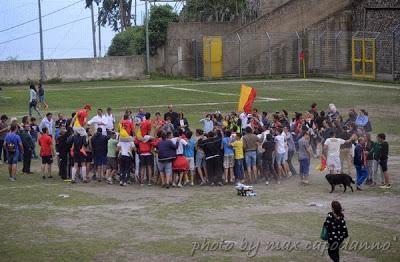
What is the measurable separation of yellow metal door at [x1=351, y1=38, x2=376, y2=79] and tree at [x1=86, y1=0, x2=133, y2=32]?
99.0ft

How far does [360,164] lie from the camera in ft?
61.3

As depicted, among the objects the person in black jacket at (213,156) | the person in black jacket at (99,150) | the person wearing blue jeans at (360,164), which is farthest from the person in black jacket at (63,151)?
the person wearing blue jeans at (360,164)

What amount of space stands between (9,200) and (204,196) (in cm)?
449

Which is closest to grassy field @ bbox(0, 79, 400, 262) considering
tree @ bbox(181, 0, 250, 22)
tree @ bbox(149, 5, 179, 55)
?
tree @ bbox(149, 5, 179, 55)

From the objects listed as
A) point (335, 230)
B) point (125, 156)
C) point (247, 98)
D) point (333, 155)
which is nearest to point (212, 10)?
point (247, 98)

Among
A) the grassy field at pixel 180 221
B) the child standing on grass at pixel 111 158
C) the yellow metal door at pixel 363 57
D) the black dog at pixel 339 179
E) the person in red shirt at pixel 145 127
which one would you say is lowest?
the grassy field at pixel 180 221

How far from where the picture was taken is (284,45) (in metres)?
52.1

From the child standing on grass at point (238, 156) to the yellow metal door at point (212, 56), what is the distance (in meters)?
32.0

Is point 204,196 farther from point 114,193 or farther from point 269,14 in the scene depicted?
point 269,14

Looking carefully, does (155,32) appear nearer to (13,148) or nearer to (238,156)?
(13,148)

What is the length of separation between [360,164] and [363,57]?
30652 millimetres

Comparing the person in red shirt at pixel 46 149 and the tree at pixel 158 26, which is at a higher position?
the tree at pixel 158 26

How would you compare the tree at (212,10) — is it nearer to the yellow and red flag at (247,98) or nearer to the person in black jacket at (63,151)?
the yellow and red flag at (247,98)

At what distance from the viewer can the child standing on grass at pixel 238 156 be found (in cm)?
1984
